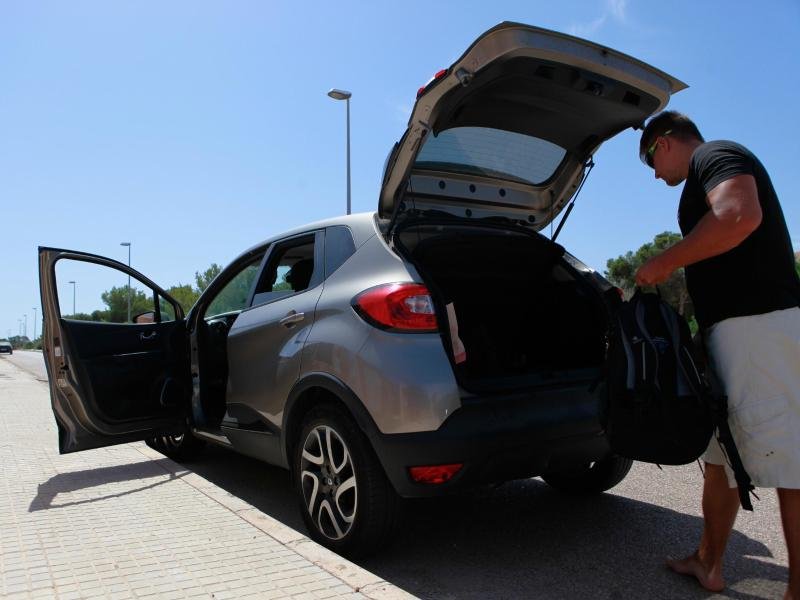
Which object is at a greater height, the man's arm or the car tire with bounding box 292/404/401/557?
the man's arm

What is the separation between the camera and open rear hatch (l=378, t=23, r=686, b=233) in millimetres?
3016

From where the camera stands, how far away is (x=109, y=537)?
3.44 m

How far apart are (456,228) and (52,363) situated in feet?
10.3

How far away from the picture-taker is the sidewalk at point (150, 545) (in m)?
2.74

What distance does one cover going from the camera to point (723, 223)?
251 centimetres

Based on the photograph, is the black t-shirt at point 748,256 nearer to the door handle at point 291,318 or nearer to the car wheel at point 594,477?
the car wheel at point 594,477

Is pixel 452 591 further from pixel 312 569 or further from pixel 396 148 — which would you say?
pixel 396 148

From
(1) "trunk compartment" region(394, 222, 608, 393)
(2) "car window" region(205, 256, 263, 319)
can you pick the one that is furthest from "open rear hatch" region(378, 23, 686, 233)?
(2) "car window" region(205, 256, 263, 319)

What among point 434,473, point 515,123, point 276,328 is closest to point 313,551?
point 434,473

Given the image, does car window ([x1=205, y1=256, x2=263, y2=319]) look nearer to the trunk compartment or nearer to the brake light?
the trunk compartment

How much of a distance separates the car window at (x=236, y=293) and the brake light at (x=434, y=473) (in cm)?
213

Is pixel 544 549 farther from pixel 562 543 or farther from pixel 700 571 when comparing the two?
pixel 700 571

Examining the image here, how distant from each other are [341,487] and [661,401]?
4.97 ft

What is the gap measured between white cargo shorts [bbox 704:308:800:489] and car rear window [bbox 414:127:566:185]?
66.9 inches
